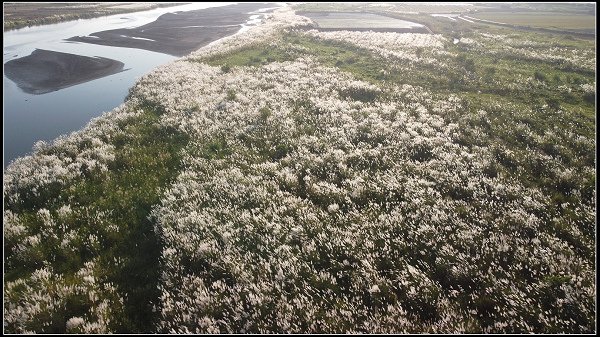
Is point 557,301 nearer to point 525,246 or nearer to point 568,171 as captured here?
point 525,246

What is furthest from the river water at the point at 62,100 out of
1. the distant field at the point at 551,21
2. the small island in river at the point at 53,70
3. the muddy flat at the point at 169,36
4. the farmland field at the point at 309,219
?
the distant field at the point at 551,21

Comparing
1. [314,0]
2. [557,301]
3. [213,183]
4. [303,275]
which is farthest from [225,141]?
[314,0]

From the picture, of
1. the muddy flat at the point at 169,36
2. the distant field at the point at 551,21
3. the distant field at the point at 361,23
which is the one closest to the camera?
the muddy flat at the point at 169,36

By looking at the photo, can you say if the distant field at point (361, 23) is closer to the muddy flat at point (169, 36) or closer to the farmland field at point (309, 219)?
the muddy flat at point (169, 36)

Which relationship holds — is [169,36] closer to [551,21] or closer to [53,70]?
[53,70]

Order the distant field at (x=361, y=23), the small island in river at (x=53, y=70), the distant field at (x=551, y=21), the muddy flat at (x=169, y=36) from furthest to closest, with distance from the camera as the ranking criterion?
1. the distant field at (x=551, y=21)
2. the distant field at (x=361, y=23)
3. the muddy flat at (x=169, y=36)
4. the small island in river at (x=53, y=70)

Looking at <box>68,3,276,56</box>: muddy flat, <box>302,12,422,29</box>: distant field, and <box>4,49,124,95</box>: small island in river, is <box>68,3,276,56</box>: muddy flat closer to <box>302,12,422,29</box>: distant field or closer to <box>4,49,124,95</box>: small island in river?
<box>4,49,124,95</box>: small island in river
